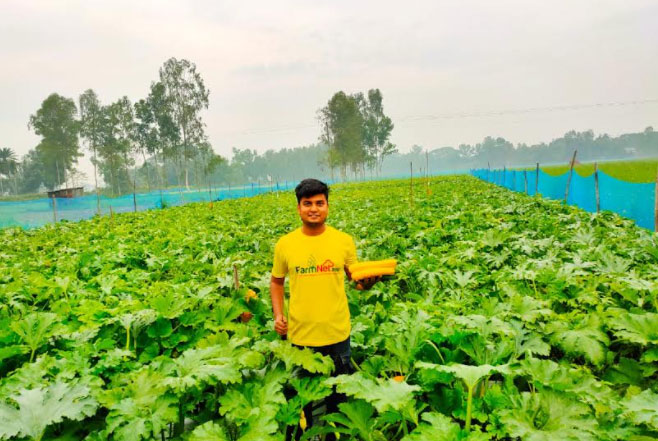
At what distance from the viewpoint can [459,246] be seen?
7109 millimetres

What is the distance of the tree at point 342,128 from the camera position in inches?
2970

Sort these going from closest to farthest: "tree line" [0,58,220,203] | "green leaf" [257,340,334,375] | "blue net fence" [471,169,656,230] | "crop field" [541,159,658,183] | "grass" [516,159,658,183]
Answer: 1. "green leaf" [257,340,334,375]
2. "blue net fence" [471,169,656,230]
3. "crop field" [541,159,658,183]
4. "grass" [516,159,658,183]
5. "tree line" [0,58,220,203]

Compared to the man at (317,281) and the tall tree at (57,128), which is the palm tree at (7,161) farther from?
the man at (317,281)

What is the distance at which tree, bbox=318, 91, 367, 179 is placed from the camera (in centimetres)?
7544

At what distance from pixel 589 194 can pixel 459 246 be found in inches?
324

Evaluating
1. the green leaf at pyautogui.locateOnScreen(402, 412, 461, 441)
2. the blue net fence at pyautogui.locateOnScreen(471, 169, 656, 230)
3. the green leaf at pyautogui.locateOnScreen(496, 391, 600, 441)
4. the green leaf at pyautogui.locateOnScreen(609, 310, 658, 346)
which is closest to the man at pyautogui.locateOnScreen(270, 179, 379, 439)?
the green leaf at pyautogui.locateOnScreen(402, 412, 461, 441)

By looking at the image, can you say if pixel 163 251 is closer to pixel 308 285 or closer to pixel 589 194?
pixel 308 285

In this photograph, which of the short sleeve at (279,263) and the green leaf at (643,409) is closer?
the green leaf at (643,409)

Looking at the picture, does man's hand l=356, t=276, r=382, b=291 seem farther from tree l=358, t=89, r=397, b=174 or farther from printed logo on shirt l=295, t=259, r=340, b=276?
tree l=358, t=89, r=397, b=174

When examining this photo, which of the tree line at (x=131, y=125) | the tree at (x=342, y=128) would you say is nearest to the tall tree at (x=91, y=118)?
the tree line at (x=131, y=125)

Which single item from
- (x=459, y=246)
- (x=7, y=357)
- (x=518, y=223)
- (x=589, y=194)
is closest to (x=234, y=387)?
(x=7, y=357)

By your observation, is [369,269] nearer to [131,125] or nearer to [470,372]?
[470,372]

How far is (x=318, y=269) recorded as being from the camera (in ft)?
9.30

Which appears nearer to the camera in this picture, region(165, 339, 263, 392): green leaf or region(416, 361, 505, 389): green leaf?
region(416, 361, 505, 389): green leaf
